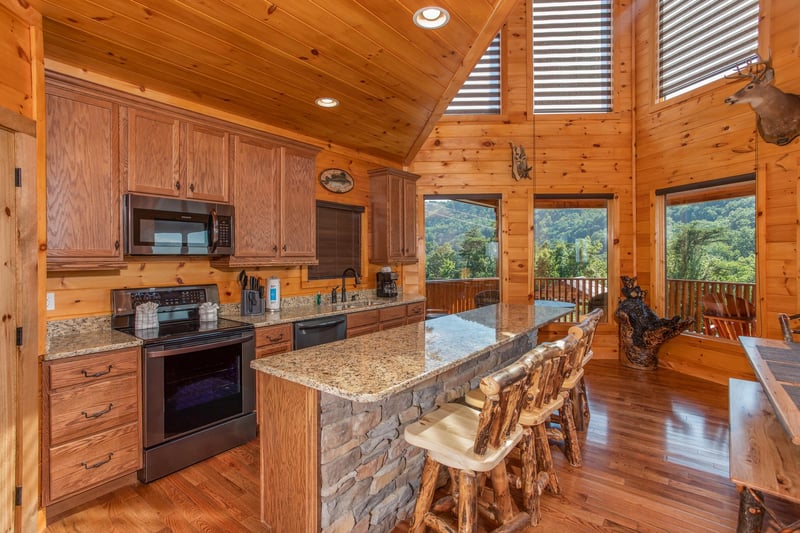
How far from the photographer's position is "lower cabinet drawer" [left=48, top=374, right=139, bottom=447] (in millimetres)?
2082

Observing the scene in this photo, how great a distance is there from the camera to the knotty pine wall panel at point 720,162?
3.79 metres

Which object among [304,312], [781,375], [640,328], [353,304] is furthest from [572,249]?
[304,312]

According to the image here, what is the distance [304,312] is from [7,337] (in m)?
1.97

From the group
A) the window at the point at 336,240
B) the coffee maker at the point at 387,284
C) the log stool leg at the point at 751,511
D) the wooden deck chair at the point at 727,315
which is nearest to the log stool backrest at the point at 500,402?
the log stool leg at the point at 751,511

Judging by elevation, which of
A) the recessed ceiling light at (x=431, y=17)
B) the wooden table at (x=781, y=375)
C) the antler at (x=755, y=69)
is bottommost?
the wooden table at (x=781, y=375)

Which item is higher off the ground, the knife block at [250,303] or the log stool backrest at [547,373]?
the knife block at [250,303]

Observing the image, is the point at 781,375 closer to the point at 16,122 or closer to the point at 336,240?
the point at 336,240

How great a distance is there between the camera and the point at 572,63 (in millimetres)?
5375

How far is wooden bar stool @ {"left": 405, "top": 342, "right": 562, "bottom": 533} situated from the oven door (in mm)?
1615

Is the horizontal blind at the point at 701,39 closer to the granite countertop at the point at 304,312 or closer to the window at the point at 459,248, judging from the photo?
the window at the point at 459,248

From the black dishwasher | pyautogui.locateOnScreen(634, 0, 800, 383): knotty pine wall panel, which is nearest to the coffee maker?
the black dishwasher

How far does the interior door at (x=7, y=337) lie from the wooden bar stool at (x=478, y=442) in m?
1.95

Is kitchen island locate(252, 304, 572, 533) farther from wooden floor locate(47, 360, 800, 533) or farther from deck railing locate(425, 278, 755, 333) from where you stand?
deck railing locate(425, 278, 755, 333)

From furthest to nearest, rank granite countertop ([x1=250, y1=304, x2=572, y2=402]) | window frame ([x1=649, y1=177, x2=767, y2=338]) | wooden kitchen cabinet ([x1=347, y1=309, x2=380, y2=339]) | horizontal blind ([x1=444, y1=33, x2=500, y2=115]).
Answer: horizontal blind ([x1=444, y1=33, x2=500, y2=115]) → window frame ([x1=649, y1=177, x2=767, y2=338]) → wooden kitchen cabinet ([x1=347, y1=309, x2=380, y2=339]) → granite countertop ([x1=250, y1=304, x2=572, y2=402])
